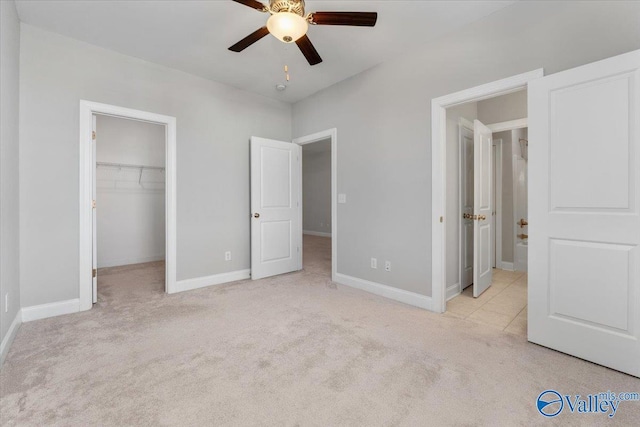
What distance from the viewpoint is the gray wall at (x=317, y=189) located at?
880cm

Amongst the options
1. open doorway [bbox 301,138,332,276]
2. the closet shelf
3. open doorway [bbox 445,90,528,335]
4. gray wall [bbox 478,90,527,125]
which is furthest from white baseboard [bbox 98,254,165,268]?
gray wall [bbox 478,90,527,125]

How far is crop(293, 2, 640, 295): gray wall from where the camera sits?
2008 millimetres

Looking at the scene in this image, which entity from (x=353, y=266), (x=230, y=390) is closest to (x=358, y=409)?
(x=230, y=390)

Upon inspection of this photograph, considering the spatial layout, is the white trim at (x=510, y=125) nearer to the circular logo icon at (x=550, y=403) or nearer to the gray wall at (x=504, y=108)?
the gray wall at (x=504, y=108)

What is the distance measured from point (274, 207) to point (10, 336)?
2.81 meters

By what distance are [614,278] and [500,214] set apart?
307 centimetres

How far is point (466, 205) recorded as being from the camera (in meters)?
3.59

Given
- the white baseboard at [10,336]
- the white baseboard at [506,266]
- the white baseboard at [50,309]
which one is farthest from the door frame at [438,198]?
the white baseboard at [50,309]

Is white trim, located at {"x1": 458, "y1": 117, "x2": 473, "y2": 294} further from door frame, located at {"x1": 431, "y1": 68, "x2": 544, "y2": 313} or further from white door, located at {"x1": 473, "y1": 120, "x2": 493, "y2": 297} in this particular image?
door frame, located at {"x1": 431, "y1": 68, "x2": 544, "y2": 313}

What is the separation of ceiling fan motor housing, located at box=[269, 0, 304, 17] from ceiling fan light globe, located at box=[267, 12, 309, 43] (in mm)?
48

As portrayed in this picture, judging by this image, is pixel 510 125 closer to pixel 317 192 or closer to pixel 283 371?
pixel 283 371

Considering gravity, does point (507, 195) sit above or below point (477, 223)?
above

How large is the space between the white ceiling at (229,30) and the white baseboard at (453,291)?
8.61ft
